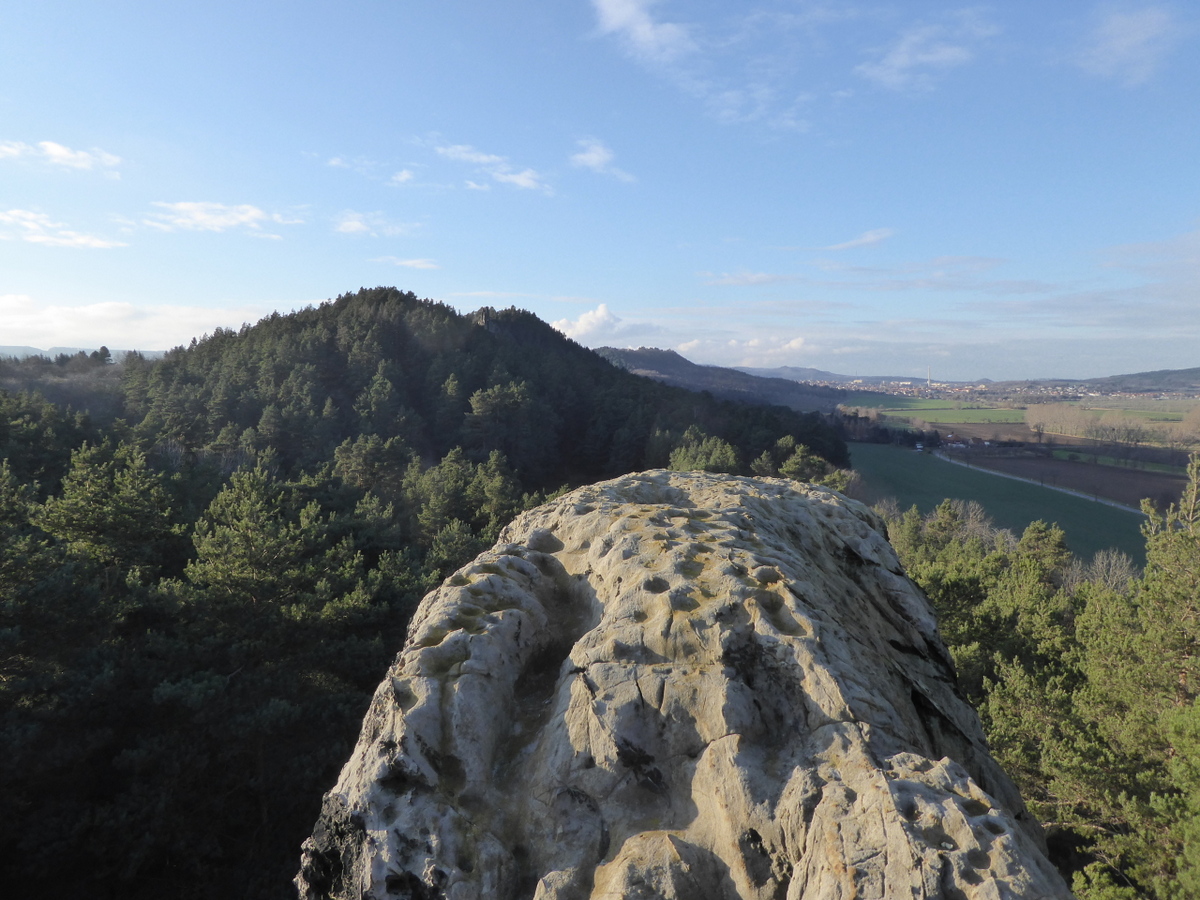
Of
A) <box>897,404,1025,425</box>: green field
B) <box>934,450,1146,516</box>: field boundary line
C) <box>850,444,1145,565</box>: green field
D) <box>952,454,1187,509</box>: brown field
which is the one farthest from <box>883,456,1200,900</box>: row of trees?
<box>897,404,1025,425</box>: green field

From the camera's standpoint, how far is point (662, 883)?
536 centimetres

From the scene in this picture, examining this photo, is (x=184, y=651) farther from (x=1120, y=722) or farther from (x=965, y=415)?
(x=965, y=415)

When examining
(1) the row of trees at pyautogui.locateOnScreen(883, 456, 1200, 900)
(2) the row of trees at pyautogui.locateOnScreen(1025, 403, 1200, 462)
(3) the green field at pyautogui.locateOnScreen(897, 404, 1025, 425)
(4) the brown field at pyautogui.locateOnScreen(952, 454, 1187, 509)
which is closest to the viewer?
(1) the row of trees at pyautogui.locateOnScreen(883, 456, 1200, 900)

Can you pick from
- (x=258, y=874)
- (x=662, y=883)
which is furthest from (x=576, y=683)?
(x=258, y=874)

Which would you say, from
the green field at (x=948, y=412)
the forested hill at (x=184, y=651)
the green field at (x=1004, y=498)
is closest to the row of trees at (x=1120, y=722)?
the forested hill at (x=184, y=651)

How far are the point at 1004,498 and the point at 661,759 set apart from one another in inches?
3260

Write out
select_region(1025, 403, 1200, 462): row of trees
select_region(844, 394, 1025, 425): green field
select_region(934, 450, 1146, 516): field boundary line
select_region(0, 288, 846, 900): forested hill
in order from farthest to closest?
1. select_region(844, 394, 1025, 425): green field
2. select_region(1025, 403, 1200, 462): row of trees
3. select_region(934, 450, 1146, 516): field boundary line
4. select_region(0, 288, 846, 900): forested hill

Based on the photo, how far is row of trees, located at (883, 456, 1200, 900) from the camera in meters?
12.2

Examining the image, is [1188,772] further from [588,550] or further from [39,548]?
[39,548]

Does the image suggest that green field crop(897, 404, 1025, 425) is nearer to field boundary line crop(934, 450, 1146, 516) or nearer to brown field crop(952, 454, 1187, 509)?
field boundary line crop(934, 450, 1146, 516)

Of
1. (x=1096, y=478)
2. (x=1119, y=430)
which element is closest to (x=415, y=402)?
(x=1096, y=478)

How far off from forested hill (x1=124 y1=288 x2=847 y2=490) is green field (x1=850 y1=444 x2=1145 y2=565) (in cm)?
979

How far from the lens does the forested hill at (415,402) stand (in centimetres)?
5759

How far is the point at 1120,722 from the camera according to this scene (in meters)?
14.4
